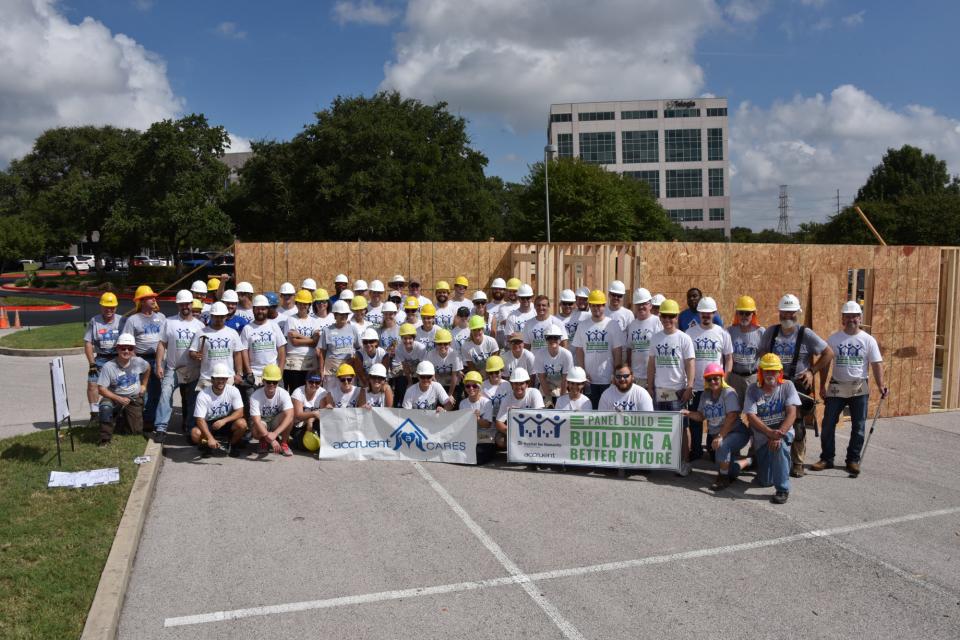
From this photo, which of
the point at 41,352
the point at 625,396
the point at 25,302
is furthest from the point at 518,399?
the point at 25,302

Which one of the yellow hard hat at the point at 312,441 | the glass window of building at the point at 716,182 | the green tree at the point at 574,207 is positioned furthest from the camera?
the glass window of building at the point at 716,182

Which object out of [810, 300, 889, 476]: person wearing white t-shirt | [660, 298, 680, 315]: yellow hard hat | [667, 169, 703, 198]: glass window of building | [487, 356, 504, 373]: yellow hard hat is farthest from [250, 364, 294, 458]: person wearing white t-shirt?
[667, 169, 703, 198]: glass window of building

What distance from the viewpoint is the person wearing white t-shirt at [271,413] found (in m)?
8.63

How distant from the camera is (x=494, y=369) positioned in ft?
28.3

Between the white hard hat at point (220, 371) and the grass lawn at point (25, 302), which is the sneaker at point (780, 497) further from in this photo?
the grass lawn at point (25, 302)

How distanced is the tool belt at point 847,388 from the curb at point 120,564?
7.48 m

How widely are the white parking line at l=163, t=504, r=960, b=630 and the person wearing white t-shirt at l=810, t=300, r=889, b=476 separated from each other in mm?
1723

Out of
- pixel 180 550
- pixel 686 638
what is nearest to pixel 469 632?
pixel 686 638

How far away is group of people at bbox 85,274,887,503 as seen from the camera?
8.14 meters

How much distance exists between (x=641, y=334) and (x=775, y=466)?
7.02 ft

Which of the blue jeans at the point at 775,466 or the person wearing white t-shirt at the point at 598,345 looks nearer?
the blue jeans at the point at 775,466

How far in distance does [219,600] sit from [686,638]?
3.21 m

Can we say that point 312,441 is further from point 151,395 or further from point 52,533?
point 52,533

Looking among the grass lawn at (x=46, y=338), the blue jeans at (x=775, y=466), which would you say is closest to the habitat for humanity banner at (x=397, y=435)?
the blue jeans at (x=775, y=466)
